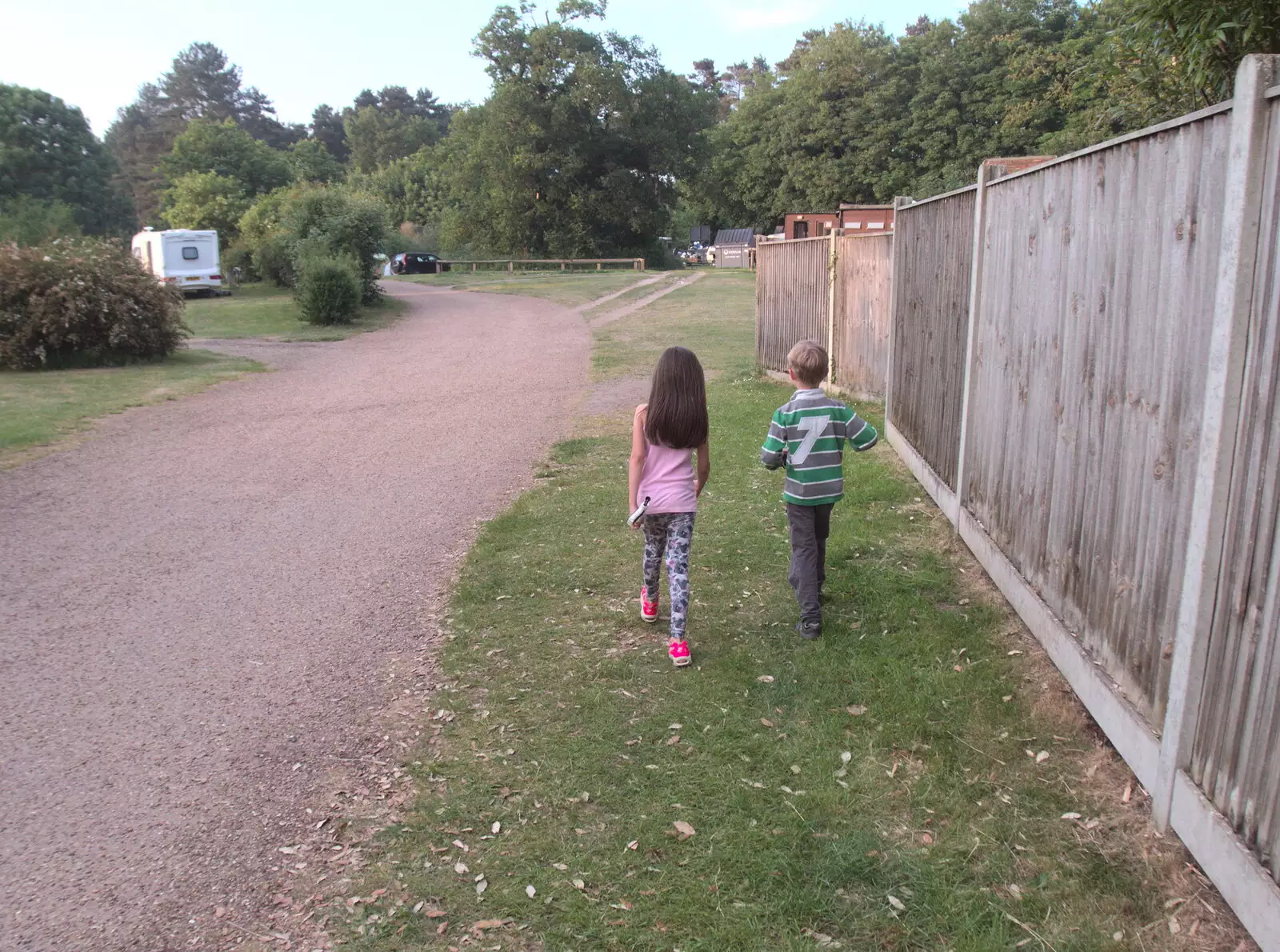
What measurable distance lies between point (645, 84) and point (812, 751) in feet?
181

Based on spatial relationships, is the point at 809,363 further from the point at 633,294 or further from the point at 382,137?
Answer: the point at 382,137

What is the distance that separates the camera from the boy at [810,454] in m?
4.77

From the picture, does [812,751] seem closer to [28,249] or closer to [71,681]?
[71,681]

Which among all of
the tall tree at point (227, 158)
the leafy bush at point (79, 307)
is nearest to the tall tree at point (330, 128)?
the tall tree at point (227, 158)

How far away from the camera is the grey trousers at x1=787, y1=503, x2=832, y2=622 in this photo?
4.81 meters

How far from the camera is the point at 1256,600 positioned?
2586 millimetres

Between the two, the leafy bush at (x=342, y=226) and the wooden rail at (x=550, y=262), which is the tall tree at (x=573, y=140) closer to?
the wooden rail at (x=550, y=262)

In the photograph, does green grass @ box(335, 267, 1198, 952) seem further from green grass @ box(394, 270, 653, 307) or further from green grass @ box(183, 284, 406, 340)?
green grass @ box(394, 270, 653, 307)

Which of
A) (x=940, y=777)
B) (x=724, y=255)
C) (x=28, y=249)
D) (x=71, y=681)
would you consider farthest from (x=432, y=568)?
(x=724, y=255)

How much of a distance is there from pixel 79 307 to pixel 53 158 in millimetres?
52622

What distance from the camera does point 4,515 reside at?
7.54 meters

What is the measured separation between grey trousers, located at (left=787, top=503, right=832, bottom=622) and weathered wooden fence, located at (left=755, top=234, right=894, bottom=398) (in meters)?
5.39

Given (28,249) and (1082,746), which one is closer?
(1082,746)

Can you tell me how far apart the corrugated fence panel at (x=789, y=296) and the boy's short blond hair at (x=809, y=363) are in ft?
23.9
